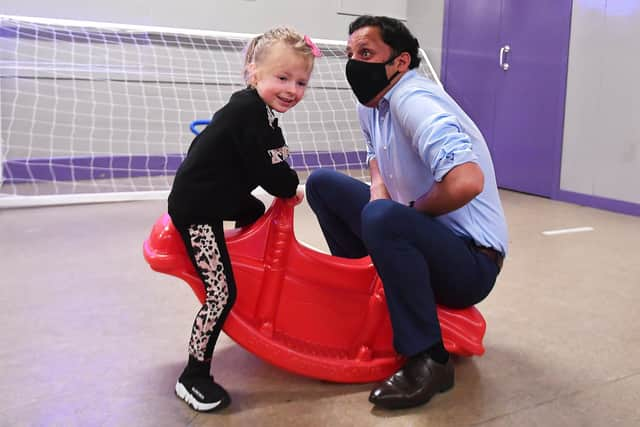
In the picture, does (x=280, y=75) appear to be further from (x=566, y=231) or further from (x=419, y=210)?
(x=566, y=231)

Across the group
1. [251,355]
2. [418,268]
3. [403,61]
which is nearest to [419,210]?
[418,268]

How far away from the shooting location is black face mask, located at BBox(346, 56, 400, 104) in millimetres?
1276

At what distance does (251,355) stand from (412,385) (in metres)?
0.43

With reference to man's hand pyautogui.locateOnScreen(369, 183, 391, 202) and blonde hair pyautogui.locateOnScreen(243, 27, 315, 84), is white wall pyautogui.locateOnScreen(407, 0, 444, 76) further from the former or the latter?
blonde hair pyautogui.locateOnScreen(243, 27, 315, 84)

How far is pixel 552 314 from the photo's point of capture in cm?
171

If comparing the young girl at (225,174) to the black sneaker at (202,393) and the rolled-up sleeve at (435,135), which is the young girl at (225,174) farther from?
the rolled-up sleeve at (435,135)

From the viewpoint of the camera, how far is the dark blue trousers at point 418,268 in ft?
3.80

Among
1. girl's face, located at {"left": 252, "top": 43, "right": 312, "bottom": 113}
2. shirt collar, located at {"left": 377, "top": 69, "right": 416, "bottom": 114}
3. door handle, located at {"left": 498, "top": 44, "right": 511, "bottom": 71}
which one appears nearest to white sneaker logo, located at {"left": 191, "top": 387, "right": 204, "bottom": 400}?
girl's face, located at {"left": 252, "top": 43, "right": 312, "bottom": 113}

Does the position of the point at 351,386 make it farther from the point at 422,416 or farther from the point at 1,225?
the point at 1,225

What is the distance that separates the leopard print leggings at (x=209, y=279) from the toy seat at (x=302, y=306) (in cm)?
4

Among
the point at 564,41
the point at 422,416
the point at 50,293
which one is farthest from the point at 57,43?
the point at 422,416

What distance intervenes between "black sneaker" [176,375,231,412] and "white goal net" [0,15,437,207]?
264 cm

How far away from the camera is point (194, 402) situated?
1.14 m

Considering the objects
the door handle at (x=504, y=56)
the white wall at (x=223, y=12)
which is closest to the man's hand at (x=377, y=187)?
the door handle at (x=504, y=56)
